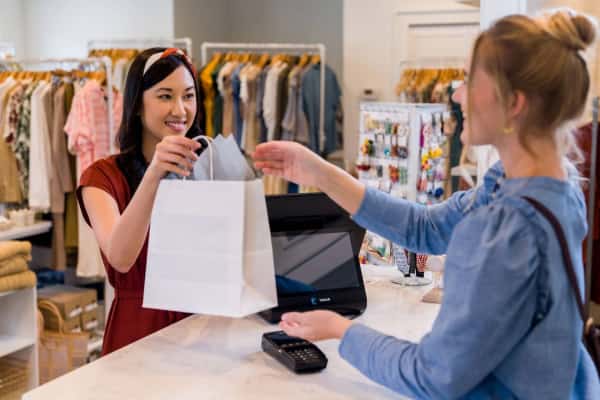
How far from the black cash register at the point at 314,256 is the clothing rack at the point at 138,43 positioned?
326 cm

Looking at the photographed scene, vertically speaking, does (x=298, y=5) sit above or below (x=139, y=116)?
above

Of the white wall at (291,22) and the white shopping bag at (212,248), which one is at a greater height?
the white wall at (291,22)

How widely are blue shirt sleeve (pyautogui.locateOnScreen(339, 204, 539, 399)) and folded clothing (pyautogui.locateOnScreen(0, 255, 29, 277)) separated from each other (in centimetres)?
248

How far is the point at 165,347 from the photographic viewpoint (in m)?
1.70

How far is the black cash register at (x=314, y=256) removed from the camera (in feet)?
6.39

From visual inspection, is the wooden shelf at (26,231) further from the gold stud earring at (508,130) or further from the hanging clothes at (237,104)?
the gold stud earring at (508,130)

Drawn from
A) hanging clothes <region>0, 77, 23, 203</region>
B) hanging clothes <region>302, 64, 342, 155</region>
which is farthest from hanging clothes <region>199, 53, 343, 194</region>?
hanging clothes <region>0, 77, 23, 203</region>

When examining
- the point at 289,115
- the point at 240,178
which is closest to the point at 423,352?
the point at 240,178

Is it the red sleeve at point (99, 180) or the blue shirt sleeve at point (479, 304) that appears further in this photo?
the red sleeve at point (99, 180)

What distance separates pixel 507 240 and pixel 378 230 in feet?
1.65

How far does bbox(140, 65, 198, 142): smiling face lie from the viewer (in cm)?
201

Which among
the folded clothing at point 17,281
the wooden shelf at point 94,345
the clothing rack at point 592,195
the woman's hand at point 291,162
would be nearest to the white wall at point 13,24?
the wooden shelf at point 94,345

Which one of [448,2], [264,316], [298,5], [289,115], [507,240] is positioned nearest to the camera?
[507,240]

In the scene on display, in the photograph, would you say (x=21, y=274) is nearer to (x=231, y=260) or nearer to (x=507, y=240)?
(x=231, y=260)
